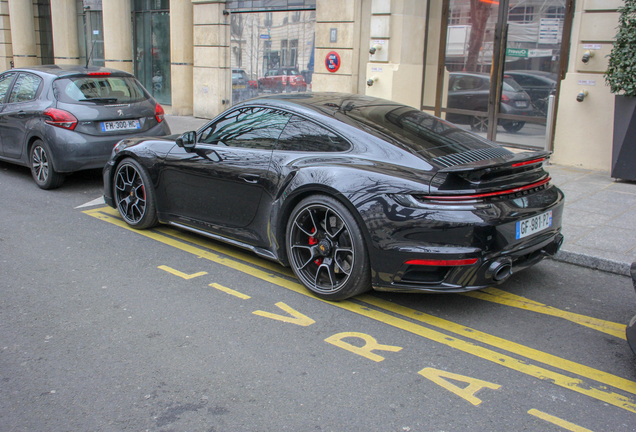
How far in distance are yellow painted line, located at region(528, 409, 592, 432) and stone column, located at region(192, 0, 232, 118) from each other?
1337 centimetres

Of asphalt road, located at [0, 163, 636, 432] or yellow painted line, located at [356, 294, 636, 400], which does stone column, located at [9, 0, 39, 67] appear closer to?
asphalt road, located at [0, 163, 636, 432]

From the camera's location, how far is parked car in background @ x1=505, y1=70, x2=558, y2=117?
10117 millimetres

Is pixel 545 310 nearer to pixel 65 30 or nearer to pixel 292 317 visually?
pixel 292 317

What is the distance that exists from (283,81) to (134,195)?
9380 millimetres

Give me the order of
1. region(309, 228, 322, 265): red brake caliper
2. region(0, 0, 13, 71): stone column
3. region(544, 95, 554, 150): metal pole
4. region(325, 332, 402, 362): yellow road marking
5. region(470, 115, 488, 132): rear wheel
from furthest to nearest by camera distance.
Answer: region(0, 0, 13, 71): stone column → region(470, 115, 488, 132): rear wheel → region(544, 95, 554, 150): metal pole → region(309, 228, 322, 265): red brake caliper → region(325, 332, 402, 362): yellow road marking

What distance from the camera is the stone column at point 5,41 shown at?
77.8ft

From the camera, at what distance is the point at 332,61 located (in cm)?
1270

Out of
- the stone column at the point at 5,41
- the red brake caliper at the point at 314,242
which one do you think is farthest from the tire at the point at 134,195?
the stone column at the point at 5,41

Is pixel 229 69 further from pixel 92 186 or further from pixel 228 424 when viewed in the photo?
pixel 228 424

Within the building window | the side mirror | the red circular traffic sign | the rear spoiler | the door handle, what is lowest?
the door handle

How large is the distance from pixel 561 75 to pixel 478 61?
1.85 metres

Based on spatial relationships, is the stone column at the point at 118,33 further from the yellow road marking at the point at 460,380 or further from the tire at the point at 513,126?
the yellow road marking at the point at 460,380

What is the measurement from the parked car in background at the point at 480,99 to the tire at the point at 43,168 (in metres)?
7.60

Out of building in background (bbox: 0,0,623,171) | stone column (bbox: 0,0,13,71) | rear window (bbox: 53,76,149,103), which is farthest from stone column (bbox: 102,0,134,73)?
rear window (bbox: 53,76,149,103)
